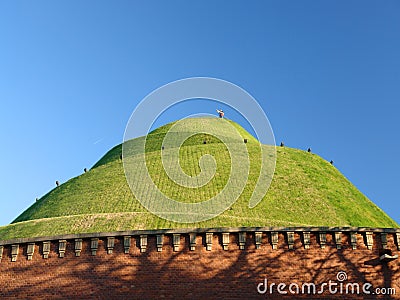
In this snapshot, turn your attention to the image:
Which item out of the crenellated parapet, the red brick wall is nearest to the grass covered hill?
the red brick wall

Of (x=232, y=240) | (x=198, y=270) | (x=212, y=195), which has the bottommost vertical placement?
(x=198, y=270)

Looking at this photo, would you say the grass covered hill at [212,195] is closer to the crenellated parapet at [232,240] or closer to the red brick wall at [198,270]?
the red brick wall at [198,270]

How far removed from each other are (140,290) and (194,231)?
299 cm

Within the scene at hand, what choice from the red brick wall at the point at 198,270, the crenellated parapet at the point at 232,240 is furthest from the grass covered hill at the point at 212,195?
the crenellated parapet at the point at 232,240

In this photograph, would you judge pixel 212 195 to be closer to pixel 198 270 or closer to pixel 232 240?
pixel 232 240

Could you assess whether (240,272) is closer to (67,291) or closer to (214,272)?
(214,272)

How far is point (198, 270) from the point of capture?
18.2 metres

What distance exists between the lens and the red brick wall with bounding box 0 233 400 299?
1803 centimetres

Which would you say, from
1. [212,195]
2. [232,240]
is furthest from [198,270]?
[212,195]

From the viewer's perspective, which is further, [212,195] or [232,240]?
[212,195]

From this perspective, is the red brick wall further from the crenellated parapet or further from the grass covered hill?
the grass covered hill

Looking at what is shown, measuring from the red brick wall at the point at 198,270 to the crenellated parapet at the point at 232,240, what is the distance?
1.6 inches

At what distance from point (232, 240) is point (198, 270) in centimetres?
173

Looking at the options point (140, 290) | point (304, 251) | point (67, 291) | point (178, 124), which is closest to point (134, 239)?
point (140, 290)
